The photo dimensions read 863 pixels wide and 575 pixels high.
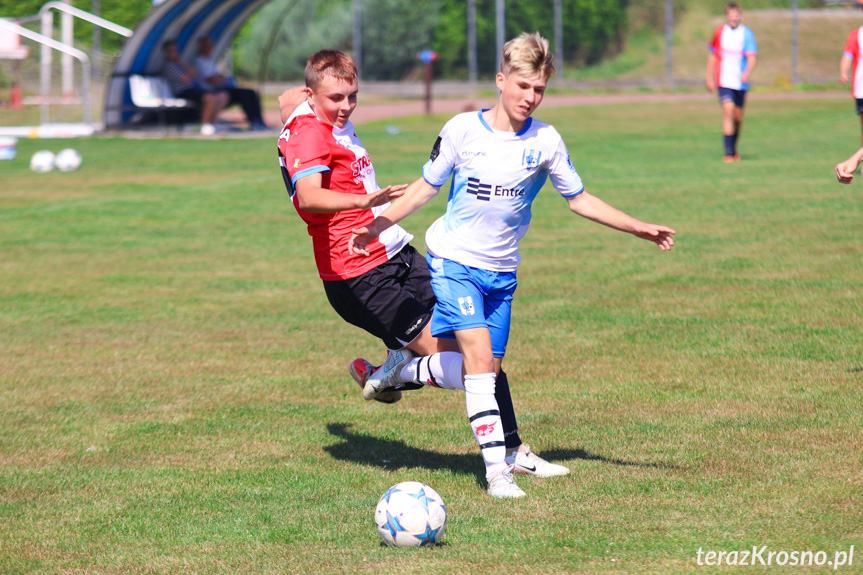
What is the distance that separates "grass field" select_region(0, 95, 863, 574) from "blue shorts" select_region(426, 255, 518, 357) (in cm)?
74

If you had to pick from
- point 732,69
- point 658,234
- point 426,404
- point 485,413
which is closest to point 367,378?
point 426,404

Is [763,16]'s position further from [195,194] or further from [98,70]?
[195,194]

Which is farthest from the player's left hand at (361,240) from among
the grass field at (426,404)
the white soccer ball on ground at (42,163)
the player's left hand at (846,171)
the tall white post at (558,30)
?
the tall white post at (558,30)

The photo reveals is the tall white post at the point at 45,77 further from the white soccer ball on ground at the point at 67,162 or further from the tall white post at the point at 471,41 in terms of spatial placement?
the tall white post at the point at 471,41

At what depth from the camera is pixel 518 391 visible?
6301 millimetres

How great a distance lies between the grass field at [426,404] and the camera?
13.5 ft

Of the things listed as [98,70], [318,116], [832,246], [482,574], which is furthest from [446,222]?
[98,70]

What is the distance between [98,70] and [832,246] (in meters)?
22.3

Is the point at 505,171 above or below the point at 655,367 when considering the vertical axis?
above

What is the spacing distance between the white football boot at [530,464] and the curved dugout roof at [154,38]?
21.4 m

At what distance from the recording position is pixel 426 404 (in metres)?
6.25

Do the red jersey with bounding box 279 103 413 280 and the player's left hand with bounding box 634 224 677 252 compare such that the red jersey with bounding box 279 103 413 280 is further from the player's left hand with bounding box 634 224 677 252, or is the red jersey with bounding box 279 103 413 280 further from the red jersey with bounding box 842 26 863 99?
the red jersey with bounding box 842 26 863 99

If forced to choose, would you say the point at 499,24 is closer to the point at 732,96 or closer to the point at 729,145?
the point at 732,96

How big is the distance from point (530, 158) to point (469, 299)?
2.33ft
